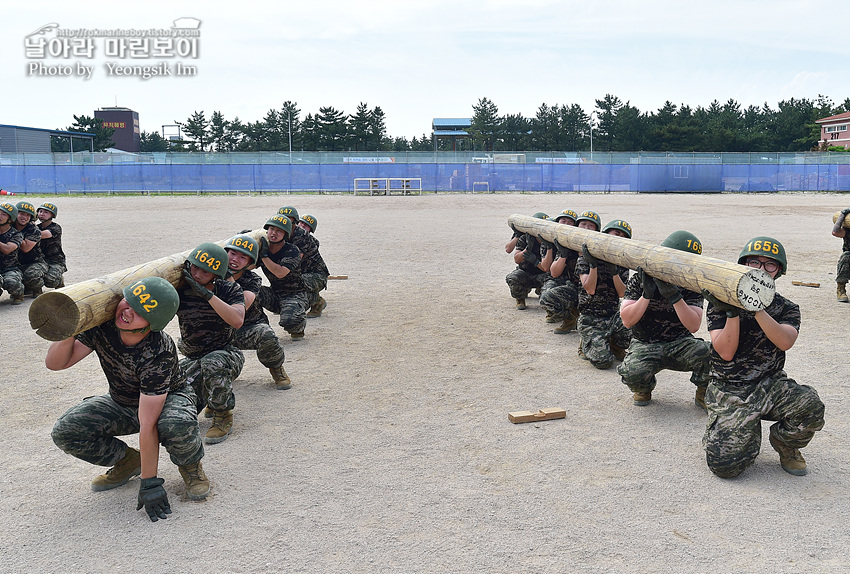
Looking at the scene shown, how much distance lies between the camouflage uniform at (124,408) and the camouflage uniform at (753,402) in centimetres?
348

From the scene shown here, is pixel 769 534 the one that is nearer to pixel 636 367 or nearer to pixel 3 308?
pixel 636 367

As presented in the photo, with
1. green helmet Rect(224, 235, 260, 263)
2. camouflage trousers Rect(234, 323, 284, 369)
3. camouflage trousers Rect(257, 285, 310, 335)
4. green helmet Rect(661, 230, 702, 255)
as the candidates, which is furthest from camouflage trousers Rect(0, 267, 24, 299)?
green helmet Rect(661, 230, 702, 255)

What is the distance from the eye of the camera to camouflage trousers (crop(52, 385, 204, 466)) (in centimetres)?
441

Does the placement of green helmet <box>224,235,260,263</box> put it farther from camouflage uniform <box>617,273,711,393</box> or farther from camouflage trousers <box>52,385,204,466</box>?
camouflage uniform <box>617,273,711,393</box>

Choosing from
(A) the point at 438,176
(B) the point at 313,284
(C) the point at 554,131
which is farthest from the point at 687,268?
(C) the point at 554,131

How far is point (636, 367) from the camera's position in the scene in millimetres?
6168

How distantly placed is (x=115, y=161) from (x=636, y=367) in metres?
47.4

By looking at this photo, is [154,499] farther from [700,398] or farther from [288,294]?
[288,294]

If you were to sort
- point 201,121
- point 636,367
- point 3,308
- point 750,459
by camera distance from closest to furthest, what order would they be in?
point 750,459, point 636,367, point 3,308, point 201,121

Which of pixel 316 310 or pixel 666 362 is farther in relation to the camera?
pixel 316 310

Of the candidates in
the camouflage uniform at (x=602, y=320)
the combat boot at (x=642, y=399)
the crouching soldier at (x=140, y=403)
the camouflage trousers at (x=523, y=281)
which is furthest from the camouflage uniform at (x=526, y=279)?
the crouching soldier at (x=140, y=403)

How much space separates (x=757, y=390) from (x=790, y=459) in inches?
20.6

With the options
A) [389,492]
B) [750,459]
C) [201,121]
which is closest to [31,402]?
[389,492]

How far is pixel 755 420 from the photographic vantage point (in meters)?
4.74
